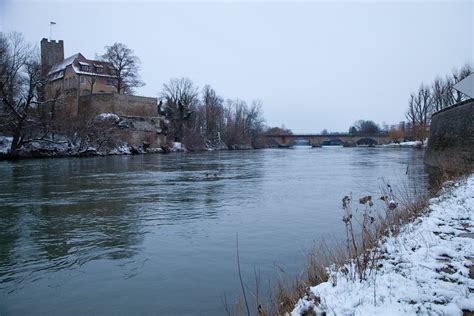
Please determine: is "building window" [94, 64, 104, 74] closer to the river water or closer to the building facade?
the building facade

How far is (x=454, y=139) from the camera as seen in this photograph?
22.6 m

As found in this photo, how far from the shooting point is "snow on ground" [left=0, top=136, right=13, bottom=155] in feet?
126

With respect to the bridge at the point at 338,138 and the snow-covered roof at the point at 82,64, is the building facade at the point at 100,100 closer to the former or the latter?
the snow-covered roof at the point at 82,64

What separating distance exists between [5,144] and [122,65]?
1090 inches

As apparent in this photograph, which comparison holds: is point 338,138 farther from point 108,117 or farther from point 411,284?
point 411,284

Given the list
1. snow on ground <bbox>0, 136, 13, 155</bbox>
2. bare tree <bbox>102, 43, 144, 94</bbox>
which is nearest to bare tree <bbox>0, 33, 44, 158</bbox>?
snow on ground <bbox>0, 136, 13, 155</bbox>

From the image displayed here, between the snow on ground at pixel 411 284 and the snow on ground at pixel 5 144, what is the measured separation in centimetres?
4182

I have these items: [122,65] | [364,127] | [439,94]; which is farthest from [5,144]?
[364,127]

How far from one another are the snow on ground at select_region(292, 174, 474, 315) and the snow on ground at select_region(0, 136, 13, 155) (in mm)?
41823

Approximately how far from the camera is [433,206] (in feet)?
28.5

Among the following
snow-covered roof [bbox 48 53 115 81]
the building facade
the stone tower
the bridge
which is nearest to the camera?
the building facade

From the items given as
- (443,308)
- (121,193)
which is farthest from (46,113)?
(443,308)

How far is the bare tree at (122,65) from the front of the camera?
2420 inches

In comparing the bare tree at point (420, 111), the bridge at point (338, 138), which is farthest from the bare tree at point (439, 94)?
the bridge at point (338, 138)
